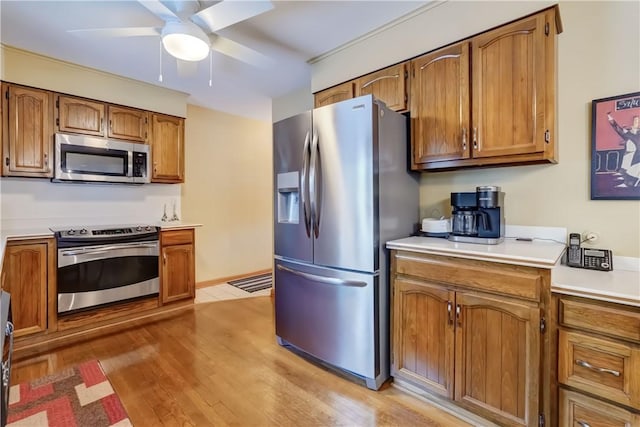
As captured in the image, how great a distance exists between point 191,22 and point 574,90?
229cm

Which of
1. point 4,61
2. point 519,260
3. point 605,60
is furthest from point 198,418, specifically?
point 4,61

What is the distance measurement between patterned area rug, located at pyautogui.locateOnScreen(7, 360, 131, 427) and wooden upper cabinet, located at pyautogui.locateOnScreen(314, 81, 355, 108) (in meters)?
2.68

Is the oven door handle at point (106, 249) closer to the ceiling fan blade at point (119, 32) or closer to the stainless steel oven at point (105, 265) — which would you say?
Answer: the stainless steel oven at point (105, 265)

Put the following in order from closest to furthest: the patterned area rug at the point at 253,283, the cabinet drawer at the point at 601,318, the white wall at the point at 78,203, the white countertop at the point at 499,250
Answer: the cabinet drawer at the point at 601,318 < the white countertop at the point at 499,250 < the white wall at the point at 78,203 < the patterned area rug at the point at 253,283

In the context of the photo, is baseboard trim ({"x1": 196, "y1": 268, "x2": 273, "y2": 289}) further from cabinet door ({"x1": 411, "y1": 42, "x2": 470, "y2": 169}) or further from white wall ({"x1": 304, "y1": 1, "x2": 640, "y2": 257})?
white wall ({"x1": 304, "y1": 1, "x2": 640, "y2": 257})

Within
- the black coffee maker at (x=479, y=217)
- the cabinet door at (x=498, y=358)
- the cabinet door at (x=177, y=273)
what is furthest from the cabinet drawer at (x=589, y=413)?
the cabinet door at (x=177, y=273)

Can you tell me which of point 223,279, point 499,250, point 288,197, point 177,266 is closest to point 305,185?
point 288,197

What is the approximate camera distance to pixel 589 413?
1.32 m

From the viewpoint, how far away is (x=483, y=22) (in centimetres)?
190

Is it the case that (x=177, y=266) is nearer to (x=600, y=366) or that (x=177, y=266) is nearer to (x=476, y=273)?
(x=476, y=273)

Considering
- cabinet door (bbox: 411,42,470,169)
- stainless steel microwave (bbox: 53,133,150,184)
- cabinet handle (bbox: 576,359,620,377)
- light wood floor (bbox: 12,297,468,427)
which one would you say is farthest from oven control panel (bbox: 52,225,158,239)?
cabinet handle (bbox: 576,359,620,377)

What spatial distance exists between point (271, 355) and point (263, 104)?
3.22 metres

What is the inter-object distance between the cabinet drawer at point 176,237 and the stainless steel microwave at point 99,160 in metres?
0.65

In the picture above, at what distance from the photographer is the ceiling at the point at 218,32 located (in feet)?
6.95
